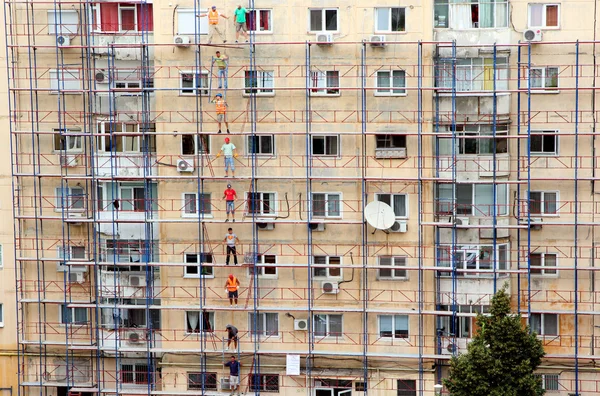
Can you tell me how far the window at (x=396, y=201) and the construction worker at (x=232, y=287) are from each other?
5.22 metres

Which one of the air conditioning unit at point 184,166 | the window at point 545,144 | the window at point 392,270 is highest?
the window at point 545,144

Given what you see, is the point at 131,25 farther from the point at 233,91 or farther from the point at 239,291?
the point at 239,291

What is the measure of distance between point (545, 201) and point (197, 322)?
39.0ft

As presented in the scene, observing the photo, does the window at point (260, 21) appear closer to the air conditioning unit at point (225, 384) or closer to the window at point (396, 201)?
the window at point (396, 201)

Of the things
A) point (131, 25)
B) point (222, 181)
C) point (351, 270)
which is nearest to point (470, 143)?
point (351, 270)

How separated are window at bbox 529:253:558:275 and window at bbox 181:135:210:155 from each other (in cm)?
1094

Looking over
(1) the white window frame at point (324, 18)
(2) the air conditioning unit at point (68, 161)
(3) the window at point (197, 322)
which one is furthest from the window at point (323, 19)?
(3) the window at point (197, 322)

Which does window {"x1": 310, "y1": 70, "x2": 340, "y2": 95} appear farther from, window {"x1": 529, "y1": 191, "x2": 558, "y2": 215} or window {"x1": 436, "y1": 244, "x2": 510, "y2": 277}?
window {"x1": 529, "y1": 191, "x2": 558, "y2": 215}

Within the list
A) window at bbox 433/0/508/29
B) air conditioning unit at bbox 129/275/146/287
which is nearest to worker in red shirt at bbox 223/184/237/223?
air conditioning unit at bbox 129/275/146/287

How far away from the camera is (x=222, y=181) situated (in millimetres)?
38000

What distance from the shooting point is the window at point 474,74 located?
122 ft

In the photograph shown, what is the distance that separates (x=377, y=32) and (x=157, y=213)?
913cm

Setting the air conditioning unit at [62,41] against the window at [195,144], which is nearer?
the window at [195,144]

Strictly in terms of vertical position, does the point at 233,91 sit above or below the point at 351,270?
above
